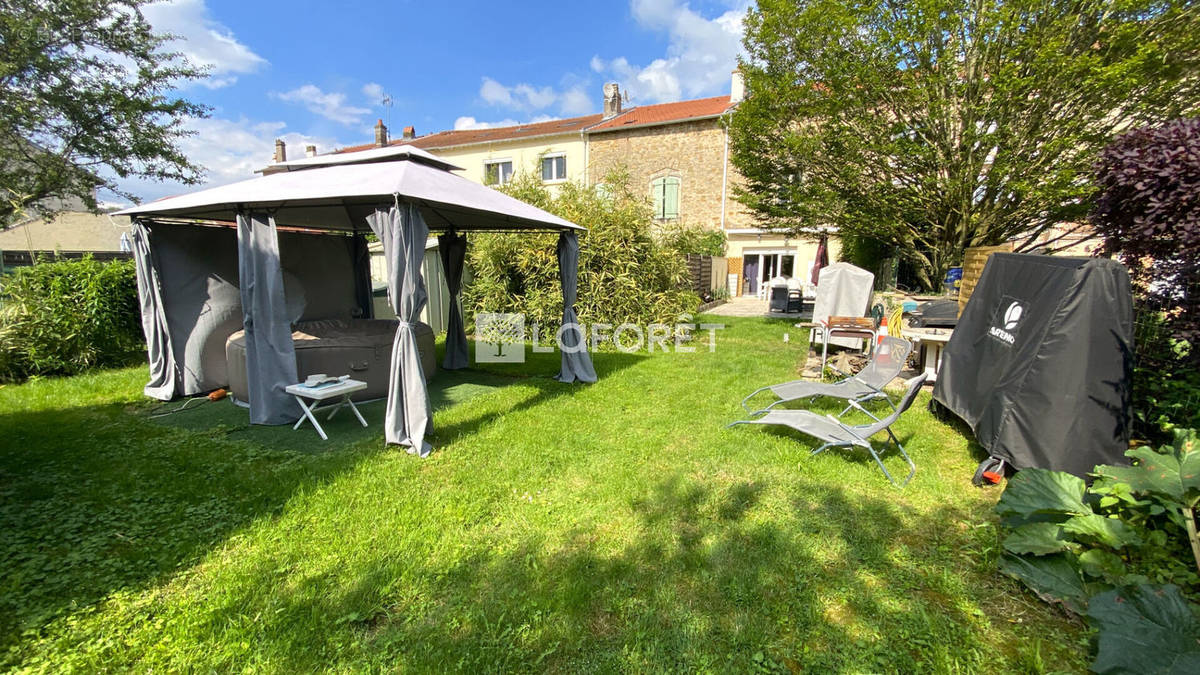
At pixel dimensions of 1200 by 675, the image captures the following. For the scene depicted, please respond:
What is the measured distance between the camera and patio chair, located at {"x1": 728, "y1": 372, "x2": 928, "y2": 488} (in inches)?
139

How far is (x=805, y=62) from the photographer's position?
9.25 meters

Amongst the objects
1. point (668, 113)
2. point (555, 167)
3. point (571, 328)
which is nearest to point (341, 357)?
point (571, 328)

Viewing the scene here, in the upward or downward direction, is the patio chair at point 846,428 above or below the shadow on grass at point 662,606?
above

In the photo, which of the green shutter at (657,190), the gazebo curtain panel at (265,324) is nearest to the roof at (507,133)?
the green shutter at (657,190)

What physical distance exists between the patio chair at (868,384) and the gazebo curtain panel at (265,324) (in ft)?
15.9

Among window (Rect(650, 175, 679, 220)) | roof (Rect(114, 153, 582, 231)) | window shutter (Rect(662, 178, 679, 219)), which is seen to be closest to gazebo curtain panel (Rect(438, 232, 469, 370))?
roof (Rect(114, 153, 582, 231))

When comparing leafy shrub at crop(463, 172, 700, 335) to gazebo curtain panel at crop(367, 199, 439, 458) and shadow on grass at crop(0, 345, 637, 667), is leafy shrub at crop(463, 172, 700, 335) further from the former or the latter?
gazebo curtain panel at crop(367, 199, 439, 458)

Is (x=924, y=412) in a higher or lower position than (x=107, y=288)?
lower

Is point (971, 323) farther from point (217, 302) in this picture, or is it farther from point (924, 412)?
point (217, 302)

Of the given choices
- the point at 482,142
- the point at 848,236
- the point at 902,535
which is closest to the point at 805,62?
the point at 848,236

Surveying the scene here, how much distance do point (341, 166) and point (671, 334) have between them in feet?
22.4

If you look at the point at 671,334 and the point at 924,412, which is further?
the point at 671,334

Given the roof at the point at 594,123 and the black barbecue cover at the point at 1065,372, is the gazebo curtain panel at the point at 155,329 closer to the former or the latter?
the black barbecue cover at the point at 1065,372

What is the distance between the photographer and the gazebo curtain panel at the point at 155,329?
5.47 m
